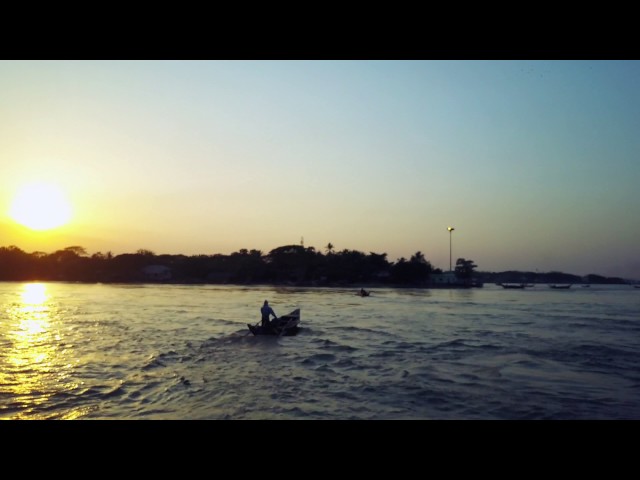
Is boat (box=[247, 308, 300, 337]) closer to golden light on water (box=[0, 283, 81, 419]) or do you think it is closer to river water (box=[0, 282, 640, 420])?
river water (box=[0, 282, 640, 420])

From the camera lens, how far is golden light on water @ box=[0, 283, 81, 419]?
8148 millimetres

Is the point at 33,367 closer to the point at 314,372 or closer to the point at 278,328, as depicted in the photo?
the point at 314,372

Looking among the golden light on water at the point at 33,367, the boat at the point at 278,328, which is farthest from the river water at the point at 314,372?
the boat at the point at 278,328

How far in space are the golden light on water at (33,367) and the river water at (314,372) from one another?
0.04 m

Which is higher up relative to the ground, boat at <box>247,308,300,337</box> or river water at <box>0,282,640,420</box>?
boat at <box>247,308,300,337</box>

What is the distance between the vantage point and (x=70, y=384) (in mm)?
9406

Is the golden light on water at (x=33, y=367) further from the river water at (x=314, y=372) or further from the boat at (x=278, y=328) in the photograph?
the boat at (x=278, y=328)

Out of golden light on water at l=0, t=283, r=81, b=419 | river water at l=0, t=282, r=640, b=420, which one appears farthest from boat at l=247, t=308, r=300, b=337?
golden light on water at l=0, t=283, r=81, b=419

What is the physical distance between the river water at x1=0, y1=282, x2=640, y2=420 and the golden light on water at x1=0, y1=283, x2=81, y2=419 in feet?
0.12

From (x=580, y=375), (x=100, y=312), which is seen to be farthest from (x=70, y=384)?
(x=100, y=312)

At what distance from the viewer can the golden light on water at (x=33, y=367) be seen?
815 centimetres
